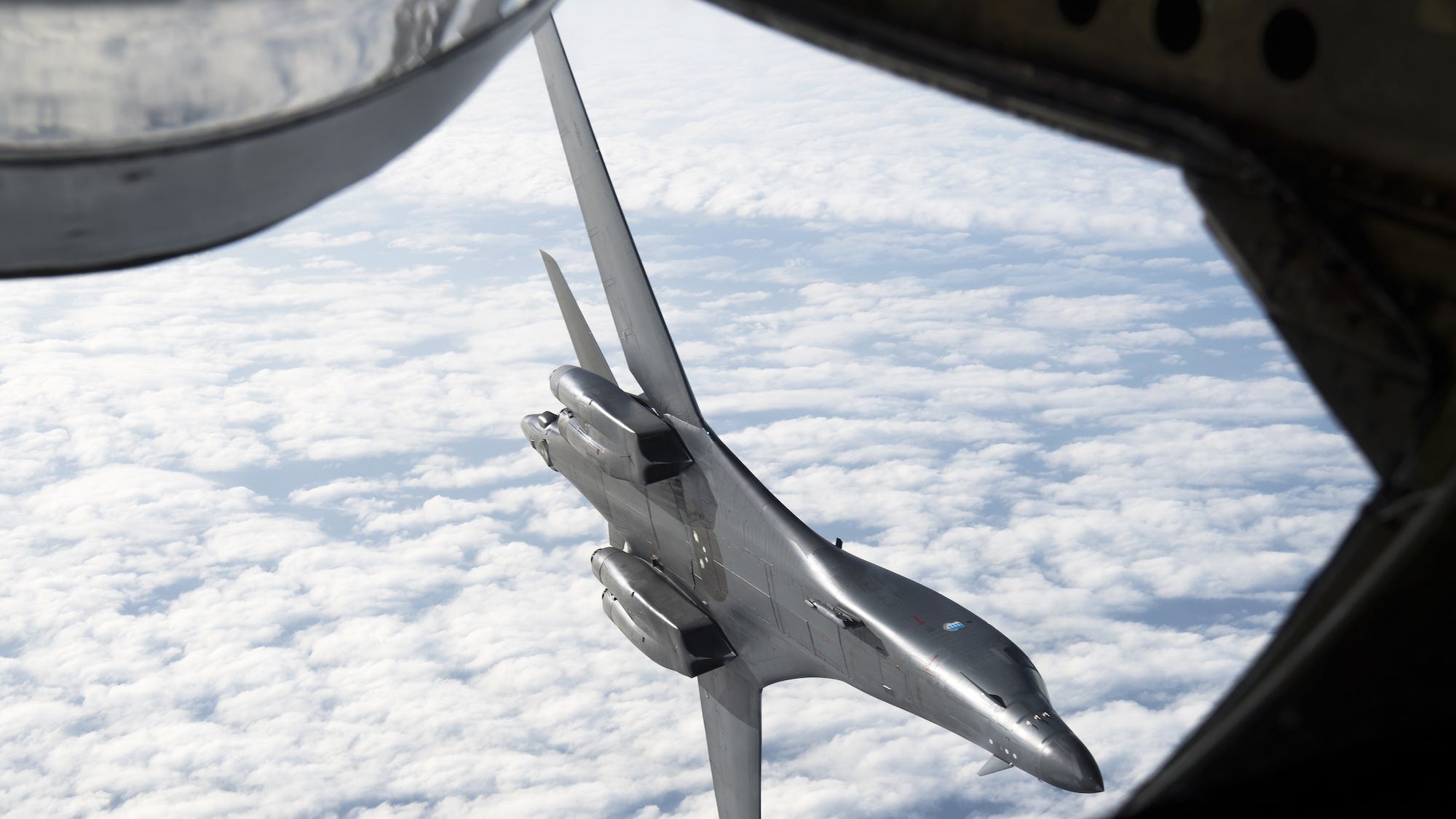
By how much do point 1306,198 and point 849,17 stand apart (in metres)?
1.68

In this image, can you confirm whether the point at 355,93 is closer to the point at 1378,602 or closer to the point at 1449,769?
the point at 1378,602

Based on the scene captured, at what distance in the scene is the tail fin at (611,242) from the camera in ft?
48.6

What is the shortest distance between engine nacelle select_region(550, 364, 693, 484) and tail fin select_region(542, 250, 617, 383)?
41.0 inches

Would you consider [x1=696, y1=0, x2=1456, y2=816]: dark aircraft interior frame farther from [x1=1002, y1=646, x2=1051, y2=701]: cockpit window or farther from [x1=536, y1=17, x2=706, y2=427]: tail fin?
[x1=536, y1=17, x2=706, y2=427]: tail fin

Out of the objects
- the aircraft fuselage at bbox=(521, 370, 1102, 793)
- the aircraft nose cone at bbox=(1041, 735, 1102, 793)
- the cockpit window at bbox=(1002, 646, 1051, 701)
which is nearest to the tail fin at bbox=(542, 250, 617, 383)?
the aircraft fuselage at bbox=(521, 370, 1102, 793)

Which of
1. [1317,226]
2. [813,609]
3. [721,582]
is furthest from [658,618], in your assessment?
[1317,226]

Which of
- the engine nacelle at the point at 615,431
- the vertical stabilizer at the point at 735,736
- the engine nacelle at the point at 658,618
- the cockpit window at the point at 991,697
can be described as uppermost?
the engine nacelle at the point at 615,431

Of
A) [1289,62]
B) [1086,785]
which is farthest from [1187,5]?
[1086,785]

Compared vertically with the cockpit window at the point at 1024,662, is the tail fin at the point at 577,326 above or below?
above

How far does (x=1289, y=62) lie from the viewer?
11.1 feet

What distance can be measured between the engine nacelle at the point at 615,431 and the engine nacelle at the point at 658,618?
146 centimetres

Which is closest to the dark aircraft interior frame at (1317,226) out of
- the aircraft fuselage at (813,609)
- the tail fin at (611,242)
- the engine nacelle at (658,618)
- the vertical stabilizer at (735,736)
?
the aircraft fuselage at (813,609)

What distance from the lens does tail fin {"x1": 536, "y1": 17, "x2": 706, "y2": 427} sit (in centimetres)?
1482

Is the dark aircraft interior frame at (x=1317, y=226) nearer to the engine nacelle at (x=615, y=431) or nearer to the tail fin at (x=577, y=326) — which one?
the engine nacelle at (x=615, y=431)
